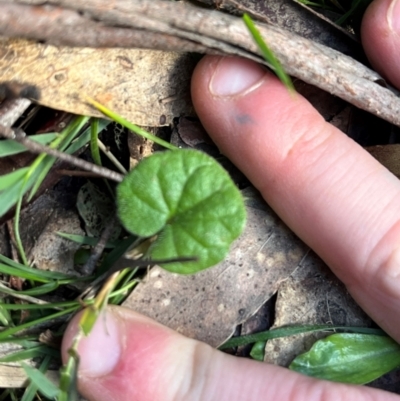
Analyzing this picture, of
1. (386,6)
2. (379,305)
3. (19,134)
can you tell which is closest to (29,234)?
(19,134)

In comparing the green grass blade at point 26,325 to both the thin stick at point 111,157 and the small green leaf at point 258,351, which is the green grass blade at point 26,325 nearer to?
the thin stick at point 111,157

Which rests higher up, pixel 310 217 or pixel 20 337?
pixel 310 217

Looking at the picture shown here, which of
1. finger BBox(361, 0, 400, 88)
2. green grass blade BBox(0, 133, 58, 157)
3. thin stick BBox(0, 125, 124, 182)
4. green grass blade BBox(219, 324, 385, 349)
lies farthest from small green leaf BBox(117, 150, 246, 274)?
finger BBox(361, 0, 400, 88)

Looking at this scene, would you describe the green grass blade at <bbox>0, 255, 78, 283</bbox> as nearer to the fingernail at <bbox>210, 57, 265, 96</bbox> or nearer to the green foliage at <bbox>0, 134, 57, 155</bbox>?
the green foliage at <bbox>0, 134, 57, 155</bbox>

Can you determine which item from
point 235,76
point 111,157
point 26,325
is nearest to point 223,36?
point 235,76

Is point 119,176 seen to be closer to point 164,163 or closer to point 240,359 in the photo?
point 164,163

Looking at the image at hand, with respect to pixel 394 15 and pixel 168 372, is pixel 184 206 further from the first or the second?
pixel 394 15

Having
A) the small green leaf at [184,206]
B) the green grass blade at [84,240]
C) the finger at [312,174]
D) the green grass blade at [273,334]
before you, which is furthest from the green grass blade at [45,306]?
the finger at [312,174]
